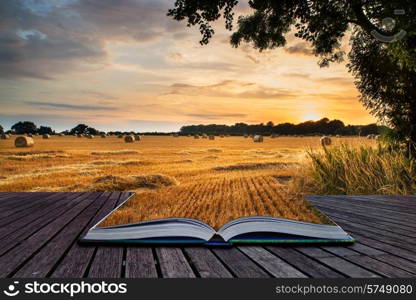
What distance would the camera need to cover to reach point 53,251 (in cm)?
205

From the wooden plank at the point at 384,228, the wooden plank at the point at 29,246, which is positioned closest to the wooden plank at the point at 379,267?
the wooden plank at the point at 384,228

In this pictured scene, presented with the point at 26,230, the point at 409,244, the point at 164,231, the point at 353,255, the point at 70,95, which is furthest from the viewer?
the point at 70,95

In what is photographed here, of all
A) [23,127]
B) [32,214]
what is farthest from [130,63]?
[23,127]

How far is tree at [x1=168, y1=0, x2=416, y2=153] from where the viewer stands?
578 centimetres

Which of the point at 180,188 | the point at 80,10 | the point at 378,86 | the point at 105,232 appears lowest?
the point at 180,188

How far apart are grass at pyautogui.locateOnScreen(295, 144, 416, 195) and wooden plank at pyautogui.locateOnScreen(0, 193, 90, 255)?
4434 mm

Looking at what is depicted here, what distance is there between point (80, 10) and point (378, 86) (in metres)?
5.92

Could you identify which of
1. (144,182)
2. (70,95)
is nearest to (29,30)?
(70,95)

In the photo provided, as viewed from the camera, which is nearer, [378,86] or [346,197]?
[346,197]

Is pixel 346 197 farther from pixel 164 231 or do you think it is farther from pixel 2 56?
pixel 2 56

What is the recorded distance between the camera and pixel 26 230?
2609 mm

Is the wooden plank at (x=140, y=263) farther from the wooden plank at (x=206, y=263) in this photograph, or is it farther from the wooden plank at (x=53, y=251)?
the wooden plank at (x=53, y=251)

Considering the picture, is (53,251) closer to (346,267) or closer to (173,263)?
(173,263)

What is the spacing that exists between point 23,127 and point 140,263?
129 feet
